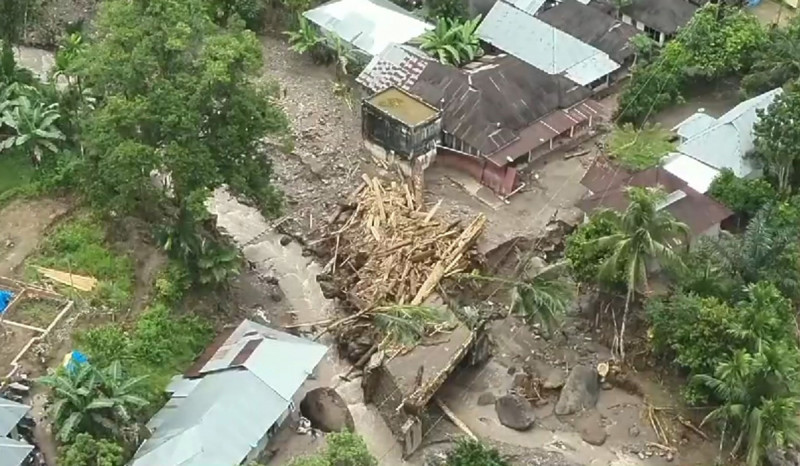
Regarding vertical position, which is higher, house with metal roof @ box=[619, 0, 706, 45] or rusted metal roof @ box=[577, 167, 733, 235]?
house with metal roof @ box=[619, 0, 706, 45]

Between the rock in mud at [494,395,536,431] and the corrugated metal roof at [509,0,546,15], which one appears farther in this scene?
the corrugated metal roof at [509,0,546,15]

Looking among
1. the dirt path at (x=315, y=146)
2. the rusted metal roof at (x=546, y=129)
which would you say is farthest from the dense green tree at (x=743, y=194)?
the dirt path at (x=315, y=146)

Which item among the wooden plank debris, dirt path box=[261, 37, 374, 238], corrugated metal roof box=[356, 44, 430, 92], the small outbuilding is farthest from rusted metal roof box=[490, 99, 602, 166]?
the wooden plank debris

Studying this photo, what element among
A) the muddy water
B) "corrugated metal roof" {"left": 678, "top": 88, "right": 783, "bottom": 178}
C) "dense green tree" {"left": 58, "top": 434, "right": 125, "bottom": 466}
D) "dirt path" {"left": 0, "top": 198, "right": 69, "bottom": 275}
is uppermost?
"corrugated metal roof" {"left": 678, "top": 88, "right": 783, "bottom": 178}

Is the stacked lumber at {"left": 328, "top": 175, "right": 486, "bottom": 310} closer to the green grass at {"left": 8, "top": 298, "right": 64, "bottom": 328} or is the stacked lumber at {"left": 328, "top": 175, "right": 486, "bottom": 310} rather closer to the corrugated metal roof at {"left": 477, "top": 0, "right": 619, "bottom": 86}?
the green grass at {"left": 8, "top": 298, "right": 64, "bottom": 328}

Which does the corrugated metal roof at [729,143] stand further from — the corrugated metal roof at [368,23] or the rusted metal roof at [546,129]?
the corrugated metal roof at [368,23]
